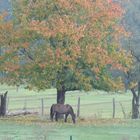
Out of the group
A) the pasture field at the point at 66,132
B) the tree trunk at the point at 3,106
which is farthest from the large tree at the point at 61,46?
the pasture field at the point at 66,132

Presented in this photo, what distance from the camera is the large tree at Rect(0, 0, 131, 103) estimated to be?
3195 cm

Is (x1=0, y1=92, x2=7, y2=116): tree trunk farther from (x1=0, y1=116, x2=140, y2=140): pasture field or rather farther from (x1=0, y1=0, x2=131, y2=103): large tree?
(x1=0, y1=116, x2=140, y2=140): pasture field

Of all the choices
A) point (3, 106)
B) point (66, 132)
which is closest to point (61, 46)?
point (3, 106)

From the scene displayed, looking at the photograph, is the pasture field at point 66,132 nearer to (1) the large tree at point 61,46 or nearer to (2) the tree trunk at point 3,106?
(1) the large tree at point 61,46

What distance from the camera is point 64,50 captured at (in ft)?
104

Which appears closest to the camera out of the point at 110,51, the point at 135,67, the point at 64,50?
the point at 64,50

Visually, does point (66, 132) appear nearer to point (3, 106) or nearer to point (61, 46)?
point (61, 46)

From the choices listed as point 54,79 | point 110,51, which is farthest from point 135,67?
point 54,79

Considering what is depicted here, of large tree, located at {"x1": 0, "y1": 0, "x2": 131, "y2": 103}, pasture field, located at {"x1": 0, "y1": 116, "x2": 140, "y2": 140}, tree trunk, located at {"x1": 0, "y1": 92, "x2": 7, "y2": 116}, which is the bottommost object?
pasture field, located at {"x1": 0, "y1": 116, "x2": 140, "y2": 140}

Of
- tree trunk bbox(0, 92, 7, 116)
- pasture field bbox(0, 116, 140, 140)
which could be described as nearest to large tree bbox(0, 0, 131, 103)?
tree trunk bbox(0, 92, 7, 116)

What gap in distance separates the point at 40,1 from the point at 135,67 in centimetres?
1149

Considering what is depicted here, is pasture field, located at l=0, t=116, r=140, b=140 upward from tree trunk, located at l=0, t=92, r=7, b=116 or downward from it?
downward

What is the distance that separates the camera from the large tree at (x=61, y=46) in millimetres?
31953

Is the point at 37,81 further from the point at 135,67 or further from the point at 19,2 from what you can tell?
the point at 135,67
